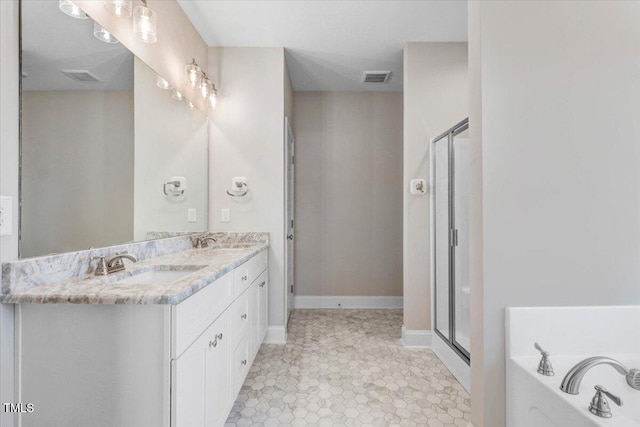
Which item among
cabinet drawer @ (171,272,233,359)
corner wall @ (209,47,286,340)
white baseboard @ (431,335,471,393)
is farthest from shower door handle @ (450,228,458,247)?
cabinet drawer @ (171,272,233,359)

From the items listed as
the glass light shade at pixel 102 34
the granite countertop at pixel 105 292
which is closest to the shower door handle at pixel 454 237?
the granite countertop at pixel 105 292

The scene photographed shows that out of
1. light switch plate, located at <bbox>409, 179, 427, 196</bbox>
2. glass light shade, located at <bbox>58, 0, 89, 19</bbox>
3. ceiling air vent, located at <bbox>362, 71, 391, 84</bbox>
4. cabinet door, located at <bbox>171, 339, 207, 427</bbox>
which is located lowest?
cabinet door, located at <bbox>171, 339, 207, 427</bbox>

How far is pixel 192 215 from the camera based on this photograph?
255 cm

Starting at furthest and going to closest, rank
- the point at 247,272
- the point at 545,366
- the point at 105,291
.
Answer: the point at 247,272 → the point at 545,366 → the point at 105,291

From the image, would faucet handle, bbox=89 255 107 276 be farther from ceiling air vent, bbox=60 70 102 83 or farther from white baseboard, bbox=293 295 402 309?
white baseboard, bbox=293 295 402 309

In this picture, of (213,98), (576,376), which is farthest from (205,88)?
(576,376)

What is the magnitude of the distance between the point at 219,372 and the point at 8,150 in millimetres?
1190

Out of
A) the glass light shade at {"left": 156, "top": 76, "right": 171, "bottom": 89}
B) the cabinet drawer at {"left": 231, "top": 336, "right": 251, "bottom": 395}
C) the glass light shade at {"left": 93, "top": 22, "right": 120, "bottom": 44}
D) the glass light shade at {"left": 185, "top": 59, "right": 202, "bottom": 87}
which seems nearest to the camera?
the glass light shade at {"left": 93, "top": 22, "right": 120, "bottom": 44}

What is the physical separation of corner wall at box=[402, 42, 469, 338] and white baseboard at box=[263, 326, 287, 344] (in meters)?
1.09

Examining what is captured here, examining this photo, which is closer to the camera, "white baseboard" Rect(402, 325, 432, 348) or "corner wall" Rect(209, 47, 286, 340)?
"white baseboard" Rect(402, 325, 432, 348)

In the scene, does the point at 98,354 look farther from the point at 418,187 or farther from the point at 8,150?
the point at 418,187

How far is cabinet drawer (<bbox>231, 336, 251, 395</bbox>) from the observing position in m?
1.75

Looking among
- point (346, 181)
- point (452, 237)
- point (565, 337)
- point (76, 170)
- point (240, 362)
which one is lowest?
point (240, 362)

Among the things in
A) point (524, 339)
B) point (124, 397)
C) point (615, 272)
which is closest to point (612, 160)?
point (615, 272)
